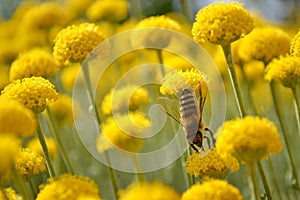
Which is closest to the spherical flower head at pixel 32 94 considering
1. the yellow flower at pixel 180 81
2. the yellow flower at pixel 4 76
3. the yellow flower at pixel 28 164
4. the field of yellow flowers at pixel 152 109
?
the field of yellow flowers at pixel 152 109

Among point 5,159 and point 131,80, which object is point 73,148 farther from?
point 5,159

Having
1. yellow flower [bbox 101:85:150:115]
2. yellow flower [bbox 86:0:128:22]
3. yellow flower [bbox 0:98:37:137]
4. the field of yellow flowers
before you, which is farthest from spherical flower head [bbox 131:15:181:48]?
yellow flower [bbox 86:0:128:22]

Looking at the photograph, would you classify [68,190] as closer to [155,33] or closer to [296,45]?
[296,45]

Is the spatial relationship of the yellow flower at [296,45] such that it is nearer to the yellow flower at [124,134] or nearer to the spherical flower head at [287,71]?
the spherical flower head at [287,71]

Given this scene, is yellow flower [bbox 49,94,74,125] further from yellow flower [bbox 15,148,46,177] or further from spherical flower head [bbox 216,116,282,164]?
spherical flower head [bbox 216,116,282,164]

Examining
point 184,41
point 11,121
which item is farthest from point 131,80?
point 11,121

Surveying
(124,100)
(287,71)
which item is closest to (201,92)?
(287,71)
